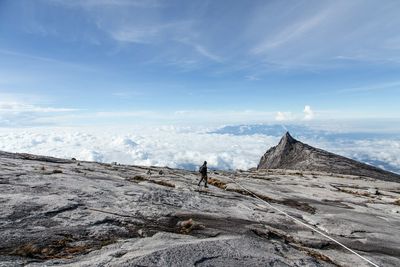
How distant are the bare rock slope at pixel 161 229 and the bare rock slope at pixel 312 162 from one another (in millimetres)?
60046

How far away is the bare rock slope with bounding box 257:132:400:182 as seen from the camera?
3467 inches

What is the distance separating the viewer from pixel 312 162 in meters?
96.5

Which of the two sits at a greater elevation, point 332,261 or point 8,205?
point 8,205

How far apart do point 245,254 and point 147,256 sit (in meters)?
4.53

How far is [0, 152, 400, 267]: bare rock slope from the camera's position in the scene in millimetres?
13898

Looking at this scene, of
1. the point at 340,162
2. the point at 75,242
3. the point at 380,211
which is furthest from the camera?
the point at 340,162

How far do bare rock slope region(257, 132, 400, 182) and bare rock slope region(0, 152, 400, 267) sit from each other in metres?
60.0

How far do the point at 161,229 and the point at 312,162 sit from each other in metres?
85.7

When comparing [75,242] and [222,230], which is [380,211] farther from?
[75,242]

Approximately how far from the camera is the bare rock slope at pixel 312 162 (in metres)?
88.1

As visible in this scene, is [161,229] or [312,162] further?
[312,162]

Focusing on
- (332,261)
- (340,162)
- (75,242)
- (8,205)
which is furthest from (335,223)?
(340,162)

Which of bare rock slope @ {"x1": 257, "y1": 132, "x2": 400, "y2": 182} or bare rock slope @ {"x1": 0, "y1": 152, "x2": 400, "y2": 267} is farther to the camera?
bare rock slope @ {"x1": 257, "y1": 132, "x2": 400, "y2": 182}

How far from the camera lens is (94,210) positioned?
19531 millimetres
